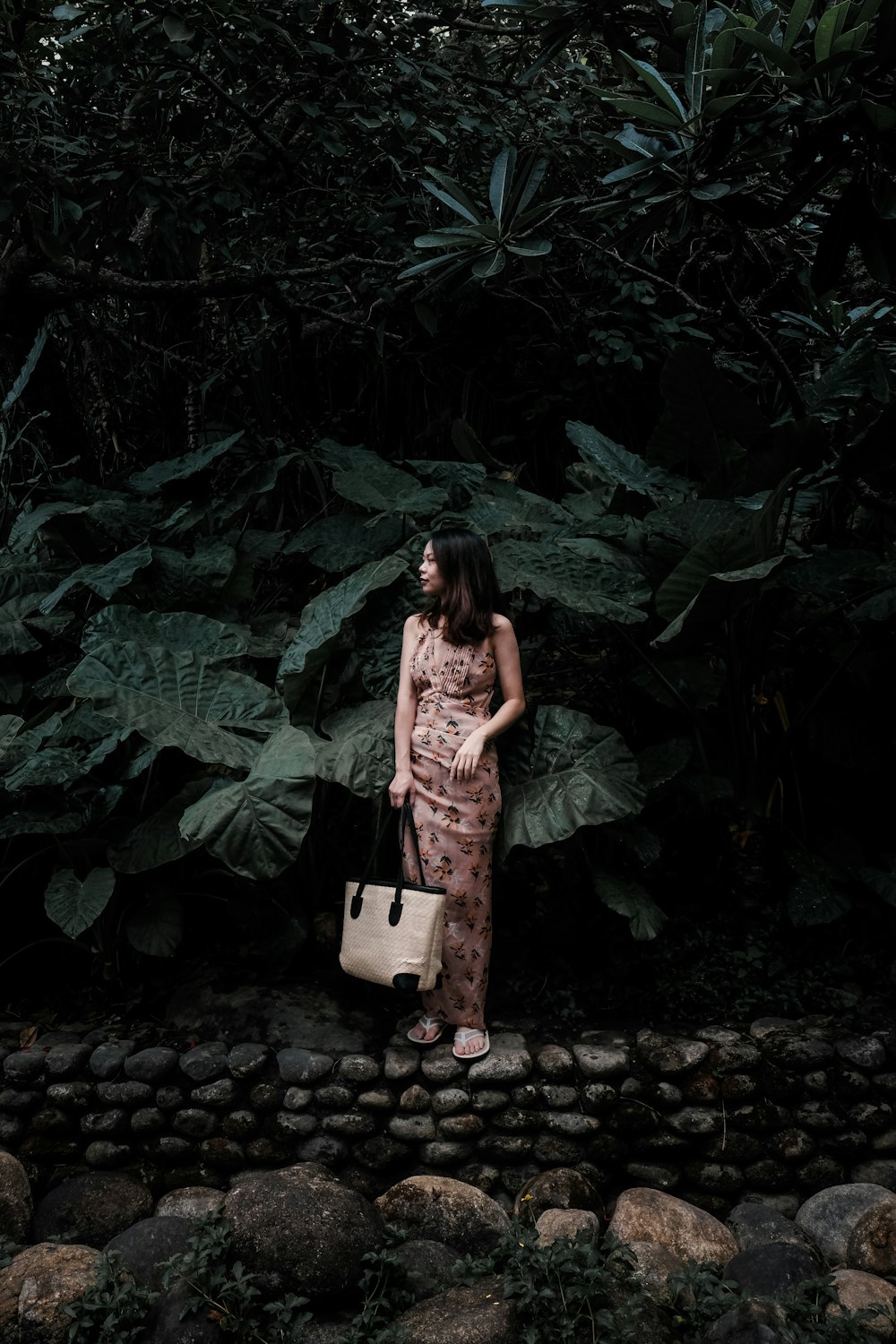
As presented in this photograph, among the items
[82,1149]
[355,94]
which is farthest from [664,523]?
[82,1149]

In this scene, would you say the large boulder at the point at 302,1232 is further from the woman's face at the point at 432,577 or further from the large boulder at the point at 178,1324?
the woman's face at the point at 432,577

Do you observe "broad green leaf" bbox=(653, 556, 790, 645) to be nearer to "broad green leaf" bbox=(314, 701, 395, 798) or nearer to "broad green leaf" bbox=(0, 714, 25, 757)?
"broad green leaf" bbox=(314, 701, 395, 798)

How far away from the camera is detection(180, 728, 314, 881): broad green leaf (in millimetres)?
2303

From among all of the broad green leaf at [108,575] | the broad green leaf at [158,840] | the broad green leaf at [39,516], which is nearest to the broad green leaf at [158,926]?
the broad green leaf at [158,840]

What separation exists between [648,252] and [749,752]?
2606 mm

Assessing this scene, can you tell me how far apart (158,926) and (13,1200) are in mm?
704

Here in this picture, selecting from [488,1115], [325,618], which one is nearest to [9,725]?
[325,618]

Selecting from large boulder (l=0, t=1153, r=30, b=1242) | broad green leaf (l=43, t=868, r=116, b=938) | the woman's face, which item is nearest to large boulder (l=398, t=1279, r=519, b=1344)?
large boulder (l=0, t=1153, r=30, b=1242)

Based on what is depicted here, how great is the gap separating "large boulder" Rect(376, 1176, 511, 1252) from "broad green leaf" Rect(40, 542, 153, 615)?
1793 millimetres

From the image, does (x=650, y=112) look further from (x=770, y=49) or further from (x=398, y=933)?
(x=398, y=933)

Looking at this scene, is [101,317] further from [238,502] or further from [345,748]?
[345,748]

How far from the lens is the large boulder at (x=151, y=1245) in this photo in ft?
6.96

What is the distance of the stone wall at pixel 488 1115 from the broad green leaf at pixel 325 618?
997mm

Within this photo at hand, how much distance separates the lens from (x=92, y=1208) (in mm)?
2381
